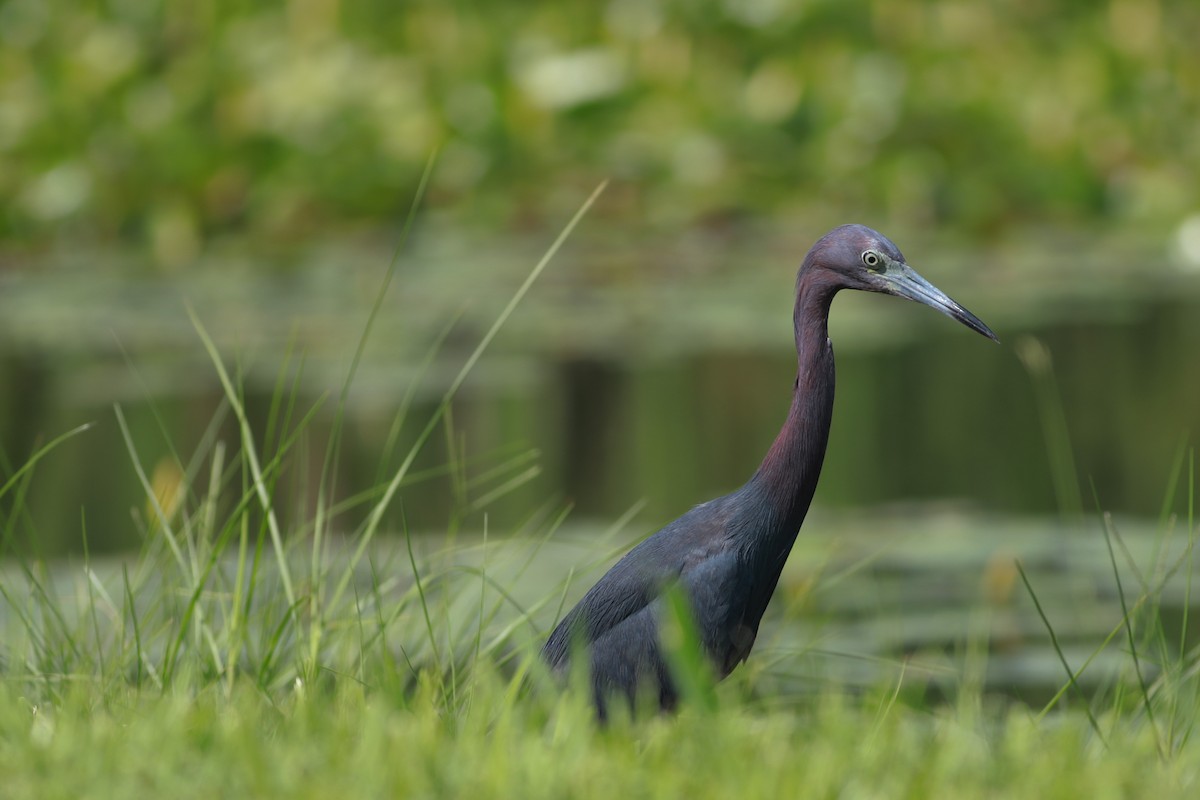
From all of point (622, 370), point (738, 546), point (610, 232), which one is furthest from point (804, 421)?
point (610, 232)

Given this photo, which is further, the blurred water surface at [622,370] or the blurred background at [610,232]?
the blurred background at [610,232]

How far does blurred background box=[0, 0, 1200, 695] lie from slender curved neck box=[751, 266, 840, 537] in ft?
9.18

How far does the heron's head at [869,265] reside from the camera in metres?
3.18

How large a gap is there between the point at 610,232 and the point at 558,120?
30.4 inches

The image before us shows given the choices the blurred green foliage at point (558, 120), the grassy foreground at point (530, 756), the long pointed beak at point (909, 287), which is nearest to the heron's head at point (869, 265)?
the long pointed beak at point (909, 287)

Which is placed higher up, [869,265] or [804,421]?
[869,265]

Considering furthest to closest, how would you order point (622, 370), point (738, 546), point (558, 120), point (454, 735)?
1. point (558, 120)
2. point (622, 370)
3. point (738, 546)
4. point (454, 735)

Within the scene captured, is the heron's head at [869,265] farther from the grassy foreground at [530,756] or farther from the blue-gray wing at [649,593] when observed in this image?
the grassy foreground at [530,756]

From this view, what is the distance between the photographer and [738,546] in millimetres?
3152

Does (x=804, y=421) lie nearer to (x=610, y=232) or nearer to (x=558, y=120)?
(x=610, y=232)

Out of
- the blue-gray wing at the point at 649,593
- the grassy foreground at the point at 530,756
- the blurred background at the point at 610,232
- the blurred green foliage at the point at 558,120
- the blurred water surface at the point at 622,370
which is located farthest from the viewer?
the blurred green foliage at the point at 558,120

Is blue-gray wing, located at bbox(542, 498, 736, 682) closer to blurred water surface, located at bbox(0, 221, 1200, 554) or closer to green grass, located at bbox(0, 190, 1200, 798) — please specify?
green grass, located at bbox(0, 190, 1200, 798)

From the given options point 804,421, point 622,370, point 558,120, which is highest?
point 558,120

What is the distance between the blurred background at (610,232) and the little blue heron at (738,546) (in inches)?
110
